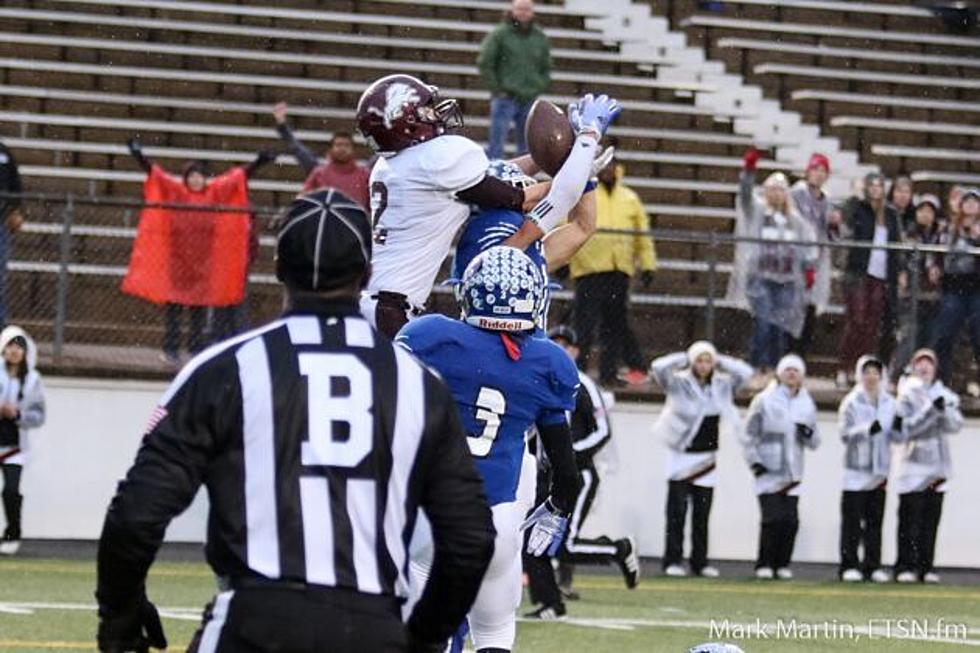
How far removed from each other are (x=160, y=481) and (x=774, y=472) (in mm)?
11311

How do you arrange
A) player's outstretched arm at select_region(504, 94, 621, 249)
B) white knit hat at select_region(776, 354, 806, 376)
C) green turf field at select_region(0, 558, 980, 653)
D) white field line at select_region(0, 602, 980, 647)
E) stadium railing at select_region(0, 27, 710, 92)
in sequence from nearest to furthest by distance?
1. player's outstretched arm at select_region(504, 94, 621, 249)
2. green turf field at select_region(0, 558, 980, 653)
3. white field line at select_region(0, 602, 980, 647)
4. white knit hat at select_region(776, 354, 806, 376)
5. stadium railing at select_region(0, 27, 710, 92)

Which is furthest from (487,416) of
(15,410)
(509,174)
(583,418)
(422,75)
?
(422,75)

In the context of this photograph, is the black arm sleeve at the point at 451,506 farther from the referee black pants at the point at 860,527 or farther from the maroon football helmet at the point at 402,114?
the referee black pants at the point at 860,527

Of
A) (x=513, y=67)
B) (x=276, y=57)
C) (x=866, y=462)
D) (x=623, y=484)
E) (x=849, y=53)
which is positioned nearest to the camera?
(x=866, y=462)

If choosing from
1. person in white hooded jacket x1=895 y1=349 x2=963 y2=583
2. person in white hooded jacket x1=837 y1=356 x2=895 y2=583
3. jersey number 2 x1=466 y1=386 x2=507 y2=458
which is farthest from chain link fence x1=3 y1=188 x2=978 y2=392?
jersey number 2 x1=466 y1=386 x2=507 y2=458

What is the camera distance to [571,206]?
7574 mm

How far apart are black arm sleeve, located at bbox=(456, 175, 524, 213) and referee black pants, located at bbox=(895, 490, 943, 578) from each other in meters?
8.78

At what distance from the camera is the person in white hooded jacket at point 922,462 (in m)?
15.6

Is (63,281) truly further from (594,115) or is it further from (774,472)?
(594,115)

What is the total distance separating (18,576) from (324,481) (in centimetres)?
898

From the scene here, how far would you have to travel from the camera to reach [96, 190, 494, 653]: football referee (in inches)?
170

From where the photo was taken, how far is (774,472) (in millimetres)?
15367

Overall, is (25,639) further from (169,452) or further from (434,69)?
(434,69)

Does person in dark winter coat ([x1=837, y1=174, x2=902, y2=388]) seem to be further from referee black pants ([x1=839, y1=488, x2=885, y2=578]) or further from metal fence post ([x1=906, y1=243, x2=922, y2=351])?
referee black pants ([x1=839, y1=488, x2=885, y2=578])
